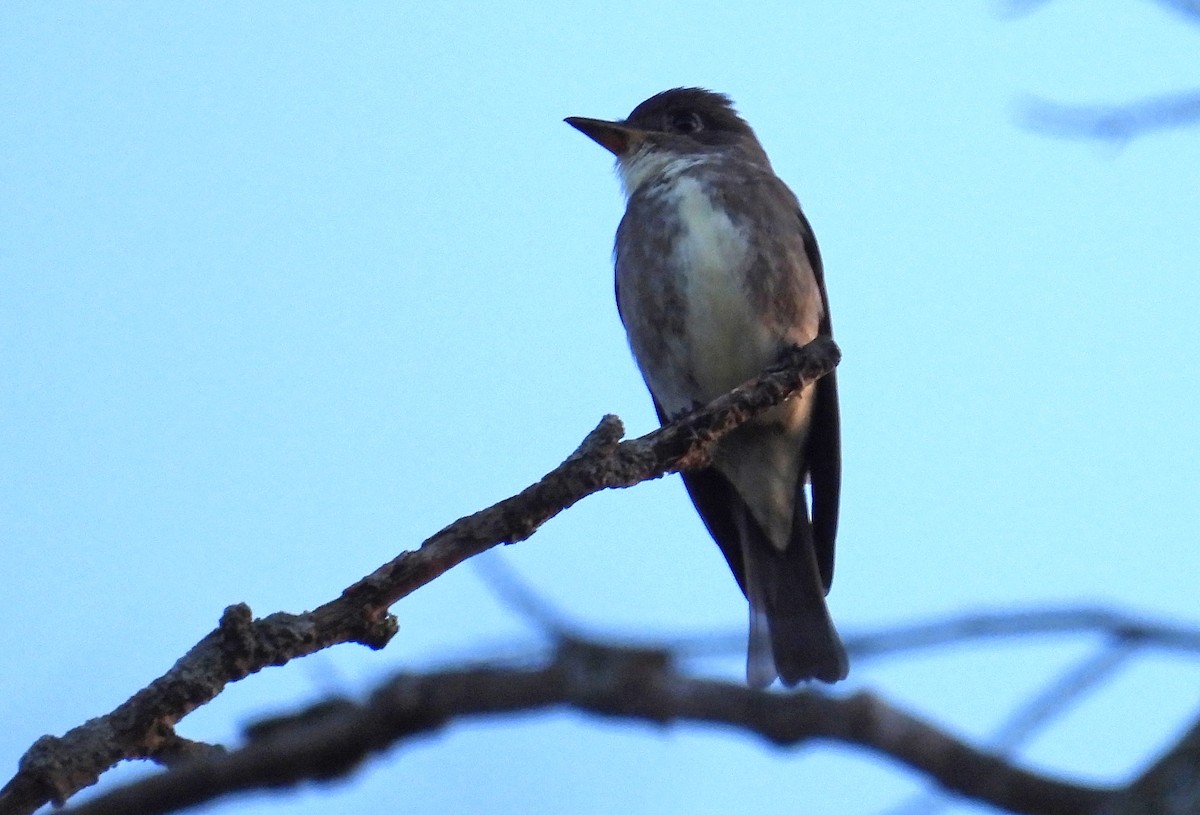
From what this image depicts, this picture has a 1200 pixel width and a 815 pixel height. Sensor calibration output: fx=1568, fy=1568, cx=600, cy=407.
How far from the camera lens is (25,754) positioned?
3.30 meters

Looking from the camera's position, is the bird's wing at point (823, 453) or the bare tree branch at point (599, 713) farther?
the bird's wing at point (823, 453)

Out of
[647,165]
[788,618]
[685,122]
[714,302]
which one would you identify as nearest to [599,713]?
[714,302]

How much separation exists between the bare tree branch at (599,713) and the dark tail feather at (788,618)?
4.62 meters

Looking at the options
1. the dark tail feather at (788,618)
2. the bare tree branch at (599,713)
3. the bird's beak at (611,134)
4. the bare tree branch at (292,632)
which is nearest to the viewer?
the bare tree branch at (599,713)

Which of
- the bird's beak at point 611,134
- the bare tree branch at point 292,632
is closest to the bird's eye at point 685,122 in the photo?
the bird's beak at point 611,134

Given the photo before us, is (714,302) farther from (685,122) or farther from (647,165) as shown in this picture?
(685,122)

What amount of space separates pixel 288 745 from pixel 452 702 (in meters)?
0.21

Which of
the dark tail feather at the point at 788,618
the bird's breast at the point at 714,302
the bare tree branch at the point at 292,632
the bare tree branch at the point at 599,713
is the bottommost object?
the bare tree branch at the point at 599,713

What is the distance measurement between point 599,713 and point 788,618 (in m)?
5.34

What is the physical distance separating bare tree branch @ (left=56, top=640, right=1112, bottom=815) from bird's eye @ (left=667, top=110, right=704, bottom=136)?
21.1ft

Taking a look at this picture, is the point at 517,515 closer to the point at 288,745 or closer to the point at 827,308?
the point at 288,745

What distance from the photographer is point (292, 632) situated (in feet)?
12.6

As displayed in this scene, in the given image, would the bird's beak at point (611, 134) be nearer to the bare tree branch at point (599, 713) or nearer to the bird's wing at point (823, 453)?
the bird's wing at point (823, 453)

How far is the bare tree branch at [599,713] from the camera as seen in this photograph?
1.81 meters
